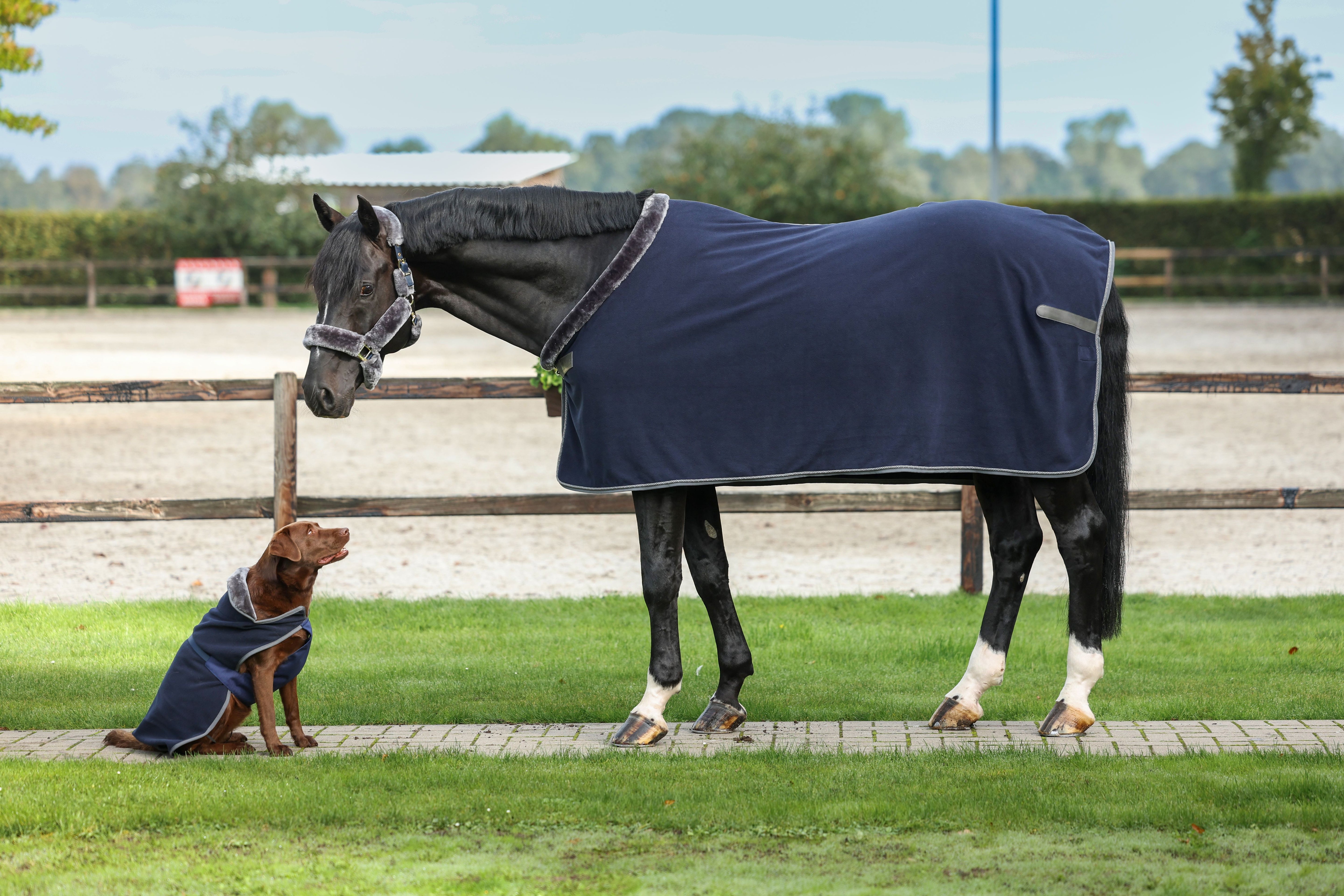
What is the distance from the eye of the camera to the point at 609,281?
4.53 m

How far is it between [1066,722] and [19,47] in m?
13.5

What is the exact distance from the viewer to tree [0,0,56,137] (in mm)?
13445

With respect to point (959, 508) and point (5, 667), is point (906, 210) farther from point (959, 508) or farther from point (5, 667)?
point (5, 667)

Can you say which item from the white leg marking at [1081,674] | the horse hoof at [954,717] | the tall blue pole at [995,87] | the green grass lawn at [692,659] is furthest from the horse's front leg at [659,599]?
the tall blue pole at [995,87]

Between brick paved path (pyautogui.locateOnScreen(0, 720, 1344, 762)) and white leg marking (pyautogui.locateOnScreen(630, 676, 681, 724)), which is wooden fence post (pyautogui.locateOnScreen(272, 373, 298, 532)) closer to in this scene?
brick paved path (pyautogui.locateOnScreen(0, 720, 1344, 762))

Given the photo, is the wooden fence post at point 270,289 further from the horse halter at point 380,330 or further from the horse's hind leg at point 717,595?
the horse's hind leg at point 717,595

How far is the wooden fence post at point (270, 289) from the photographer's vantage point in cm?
3131

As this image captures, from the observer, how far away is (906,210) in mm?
4711

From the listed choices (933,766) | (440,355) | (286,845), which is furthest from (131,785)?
(440,355)

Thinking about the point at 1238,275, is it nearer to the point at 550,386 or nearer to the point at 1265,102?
the point at 1265,102

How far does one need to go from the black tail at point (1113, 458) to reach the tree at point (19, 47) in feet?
41.1

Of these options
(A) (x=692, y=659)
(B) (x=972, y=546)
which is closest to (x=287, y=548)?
(A) (x=692, y=659)

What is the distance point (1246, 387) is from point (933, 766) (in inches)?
163

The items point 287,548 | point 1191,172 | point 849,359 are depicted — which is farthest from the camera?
point 1191,172
